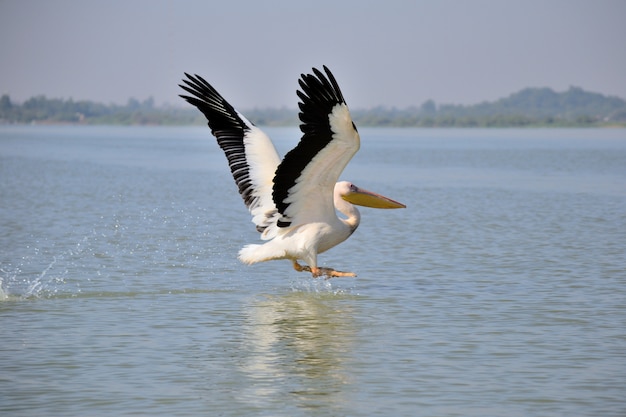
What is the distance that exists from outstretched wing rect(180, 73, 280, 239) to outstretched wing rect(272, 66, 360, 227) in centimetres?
27

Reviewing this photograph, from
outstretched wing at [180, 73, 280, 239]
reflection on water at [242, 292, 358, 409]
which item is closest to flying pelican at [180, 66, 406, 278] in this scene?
outstretched wing at [180, 73, 280, 239]

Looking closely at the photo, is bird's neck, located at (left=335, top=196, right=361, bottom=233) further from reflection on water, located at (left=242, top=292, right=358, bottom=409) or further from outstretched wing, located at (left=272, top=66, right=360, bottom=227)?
reflection on water, located at (left=242, top=292, right=358, bottom=409)

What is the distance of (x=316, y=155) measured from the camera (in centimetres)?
884

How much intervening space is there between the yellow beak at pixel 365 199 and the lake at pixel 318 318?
0.78m

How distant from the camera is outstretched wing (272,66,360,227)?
8.33 meters

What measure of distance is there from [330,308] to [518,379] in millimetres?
2847

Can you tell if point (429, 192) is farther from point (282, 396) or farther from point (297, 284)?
point (282, 396)

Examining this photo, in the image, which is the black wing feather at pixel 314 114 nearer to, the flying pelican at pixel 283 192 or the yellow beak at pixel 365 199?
the flying pelican at pixel 283 192

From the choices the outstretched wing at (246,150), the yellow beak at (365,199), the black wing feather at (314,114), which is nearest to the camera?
the black wing feather at (314,114)

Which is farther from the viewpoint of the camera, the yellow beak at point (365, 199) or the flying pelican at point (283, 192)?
the yellow beak at point (365, 199)

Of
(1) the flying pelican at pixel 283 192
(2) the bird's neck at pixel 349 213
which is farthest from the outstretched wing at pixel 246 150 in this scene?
(2) the bird's neck at pixel 349 213

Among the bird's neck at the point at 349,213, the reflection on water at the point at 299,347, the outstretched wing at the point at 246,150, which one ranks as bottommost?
the reflection on water at the point at 299,347

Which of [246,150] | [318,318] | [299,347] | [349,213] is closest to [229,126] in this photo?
[246,150]

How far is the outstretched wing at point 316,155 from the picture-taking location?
8.33m
